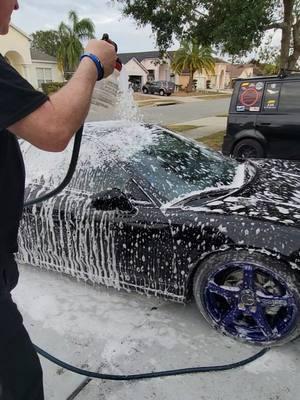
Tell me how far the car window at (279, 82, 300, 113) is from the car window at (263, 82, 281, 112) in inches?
3.1

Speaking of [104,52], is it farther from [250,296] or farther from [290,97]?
[290,97]

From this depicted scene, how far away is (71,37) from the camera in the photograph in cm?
3888

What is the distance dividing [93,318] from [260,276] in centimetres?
119

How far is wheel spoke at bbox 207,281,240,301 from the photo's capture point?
91.6 inches

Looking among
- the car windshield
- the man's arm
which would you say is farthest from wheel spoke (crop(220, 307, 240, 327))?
the man's arm

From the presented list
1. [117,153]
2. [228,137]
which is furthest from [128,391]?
[228,137]

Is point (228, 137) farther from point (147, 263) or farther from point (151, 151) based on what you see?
point (147, 263)

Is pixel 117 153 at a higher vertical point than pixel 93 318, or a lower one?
higher

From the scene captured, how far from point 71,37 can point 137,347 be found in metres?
41.1

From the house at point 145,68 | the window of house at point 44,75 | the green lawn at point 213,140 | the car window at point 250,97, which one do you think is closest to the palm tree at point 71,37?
the window of house at point 44,75

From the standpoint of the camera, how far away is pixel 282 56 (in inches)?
351

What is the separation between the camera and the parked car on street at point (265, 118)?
20.3 feet

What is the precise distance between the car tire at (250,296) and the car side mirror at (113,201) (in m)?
0.62

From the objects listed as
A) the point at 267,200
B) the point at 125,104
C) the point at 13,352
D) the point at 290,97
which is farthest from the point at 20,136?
the point at 290,97
